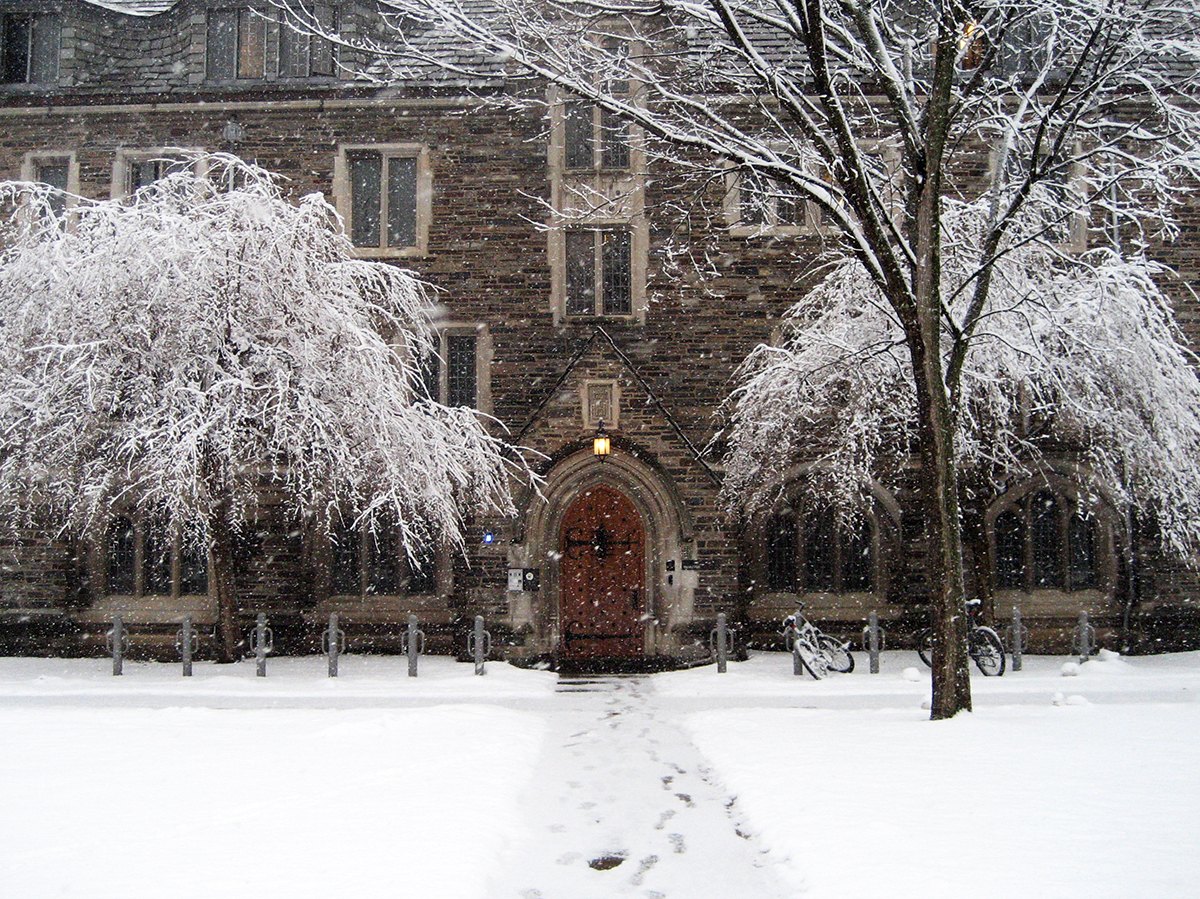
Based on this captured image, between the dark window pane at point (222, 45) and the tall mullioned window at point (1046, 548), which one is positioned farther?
the dark window pane at point (222, 45)

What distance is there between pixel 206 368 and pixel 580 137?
7.37m

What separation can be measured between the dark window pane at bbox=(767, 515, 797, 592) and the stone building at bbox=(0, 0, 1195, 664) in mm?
33

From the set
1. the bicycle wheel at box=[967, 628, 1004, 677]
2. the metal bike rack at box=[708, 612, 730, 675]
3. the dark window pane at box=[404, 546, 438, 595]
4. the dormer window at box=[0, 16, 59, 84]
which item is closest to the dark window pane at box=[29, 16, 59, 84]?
the dormer window at box=[0, 16, 59, 84]

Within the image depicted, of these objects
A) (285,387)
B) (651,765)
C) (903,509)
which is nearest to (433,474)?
(285,387)

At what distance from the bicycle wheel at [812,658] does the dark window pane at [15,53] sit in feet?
53.2

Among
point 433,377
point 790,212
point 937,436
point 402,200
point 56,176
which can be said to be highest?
point 56,176

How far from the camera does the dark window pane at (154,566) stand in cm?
1628

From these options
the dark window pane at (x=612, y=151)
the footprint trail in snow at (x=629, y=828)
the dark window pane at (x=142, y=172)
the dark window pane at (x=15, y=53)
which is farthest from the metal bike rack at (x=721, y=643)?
the dark window pane at (x=15, y=53)

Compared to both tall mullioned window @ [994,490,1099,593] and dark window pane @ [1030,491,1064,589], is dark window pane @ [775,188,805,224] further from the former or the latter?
dark window pane @ [1030,491,1064,589]

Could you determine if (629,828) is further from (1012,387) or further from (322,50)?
(322,50)

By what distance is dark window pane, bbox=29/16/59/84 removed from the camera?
1703 centimetres

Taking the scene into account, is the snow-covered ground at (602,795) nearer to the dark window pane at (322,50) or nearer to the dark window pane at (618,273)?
the dark window pane at (618,273)

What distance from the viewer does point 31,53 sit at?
56.1 ft

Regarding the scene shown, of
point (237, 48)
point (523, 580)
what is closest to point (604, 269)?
point (523, 580)
